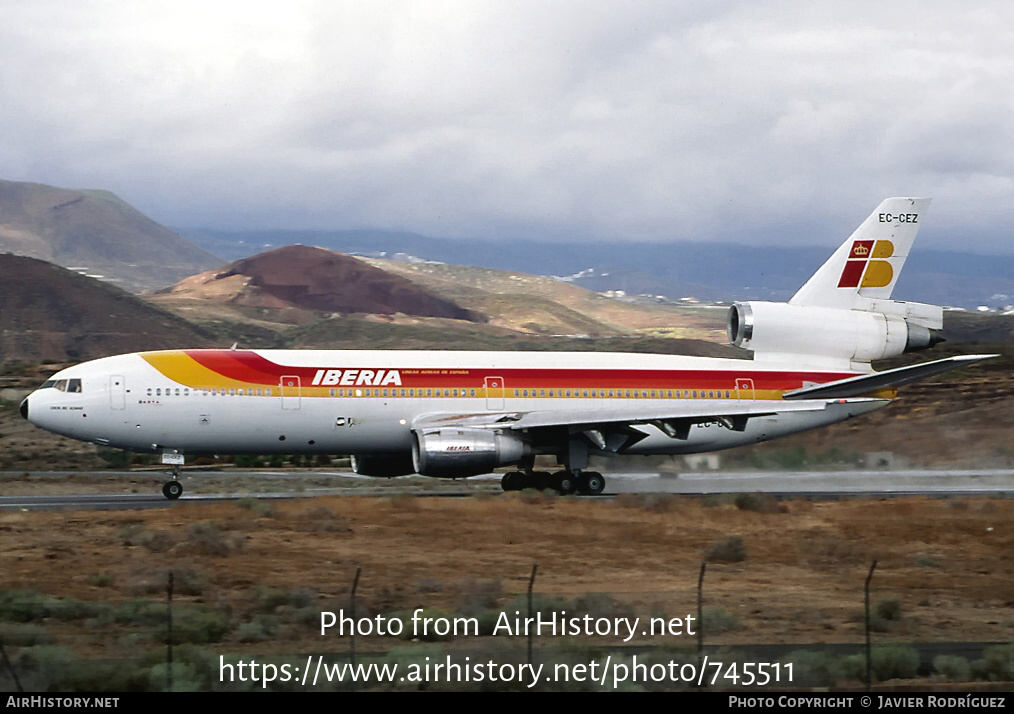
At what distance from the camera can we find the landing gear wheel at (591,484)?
3750 centimetres

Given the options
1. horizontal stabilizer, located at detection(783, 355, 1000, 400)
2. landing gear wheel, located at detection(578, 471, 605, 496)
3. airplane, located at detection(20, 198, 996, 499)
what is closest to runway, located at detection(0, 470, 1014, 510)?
landing gear wheel, located at detection(578, 471, 605, 496)

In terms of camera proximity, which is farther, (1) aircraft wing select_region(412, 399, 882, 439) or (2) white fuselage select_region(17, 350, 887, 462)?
(1) aircraft wing select_region(412, 399, 882, 439)

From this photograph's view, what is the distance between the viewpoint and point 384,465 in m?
38.8

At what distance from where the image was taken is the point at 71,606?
717 inches

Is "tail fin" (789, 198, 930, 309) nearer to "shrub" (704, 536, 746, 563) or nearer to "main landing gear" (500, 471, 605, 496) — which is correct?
"main landing gear" (500, 471, 605, 496)

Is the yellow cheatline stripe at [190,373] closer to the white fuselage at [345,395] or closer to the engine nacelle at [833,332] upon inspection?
the white fuselage at [345,395]

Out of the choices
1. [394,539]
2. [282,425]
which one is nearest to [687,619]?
[394,539]

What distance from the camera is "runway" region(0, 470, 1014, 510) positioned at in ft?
128

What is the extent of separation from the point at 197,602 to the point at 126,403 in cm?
1668

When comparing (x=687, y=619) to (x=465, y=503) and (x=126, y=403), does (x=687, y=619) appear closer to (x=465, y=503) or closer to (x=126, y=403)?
(x=465, y=503)

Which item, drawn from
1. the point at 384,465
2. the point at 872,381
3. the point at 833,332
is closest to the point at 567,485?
the point at 384,465

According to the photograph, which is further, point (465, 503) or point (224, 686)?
point (465, 503)

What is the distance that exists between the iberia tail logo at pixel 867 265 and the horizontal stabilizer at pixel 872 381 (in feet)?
11.1

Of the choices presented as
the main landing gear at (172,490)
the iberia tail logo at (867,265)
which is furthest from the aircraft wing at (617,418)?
the main landing gear at (172,490)
